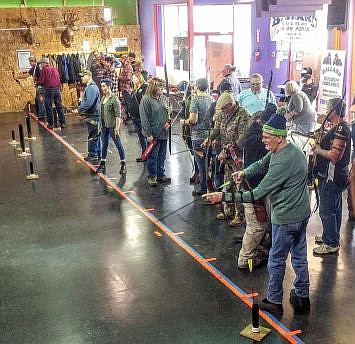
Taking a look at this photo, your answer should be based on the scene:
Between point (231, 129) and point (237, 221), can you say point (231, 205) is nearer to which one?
point (237, 221)

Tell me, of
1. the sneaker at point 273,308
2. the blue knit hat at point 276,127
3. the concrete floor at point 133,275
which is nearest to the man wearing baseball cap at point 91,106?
the concrete floor at point 133,275

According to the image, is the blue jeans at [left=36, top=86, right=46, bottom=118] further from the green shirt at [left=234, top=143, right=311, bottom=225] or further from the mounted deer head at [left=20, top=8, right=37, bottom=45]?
the green shirt at [left=234, top=143, right=311, bottom=225]

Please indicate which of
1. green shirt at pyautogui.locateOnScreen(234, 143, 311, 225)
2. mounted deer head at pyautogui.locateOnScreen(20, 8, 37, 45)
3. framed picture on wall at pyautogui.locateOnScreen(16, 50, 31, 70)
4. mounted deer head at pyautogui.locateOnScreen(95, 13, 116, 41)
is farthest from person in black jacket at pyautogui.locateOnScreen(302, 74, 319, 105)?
framed picture on wall at pyautogui.locateOnScreen(16, 50, 31, 70)

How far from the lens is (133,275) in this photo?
5.48 meters

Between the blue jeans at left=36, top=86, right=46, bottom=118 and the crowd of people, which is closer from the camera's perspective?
the crowd of people

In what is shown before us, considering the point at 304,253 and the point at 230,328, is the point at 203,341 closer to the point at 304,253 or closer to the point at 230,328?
the point at 230,328

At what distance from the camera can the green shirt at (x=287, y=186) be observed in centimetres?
429

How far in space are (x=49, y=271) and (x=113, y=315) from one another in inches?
47.9

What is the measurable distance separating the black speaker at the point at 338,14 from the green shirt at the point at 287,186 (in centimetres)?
637

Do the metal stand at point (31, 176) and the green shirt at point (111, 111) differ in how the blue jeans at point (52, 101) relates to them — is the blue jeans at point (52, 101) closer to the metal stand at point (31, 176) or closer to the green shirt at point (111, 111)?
the metal stand at point (31, 176)

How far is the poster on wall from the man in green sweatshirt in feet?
19.6

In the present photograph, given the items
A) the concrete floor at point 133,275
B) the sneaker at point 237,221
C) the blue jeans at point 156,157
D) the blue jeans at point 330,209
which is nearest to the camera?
the concrete floor at point 133,275

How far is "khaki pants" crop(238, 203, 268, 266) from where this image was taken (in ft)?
17.7

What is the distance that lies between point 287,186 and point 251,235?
1.22 metres
